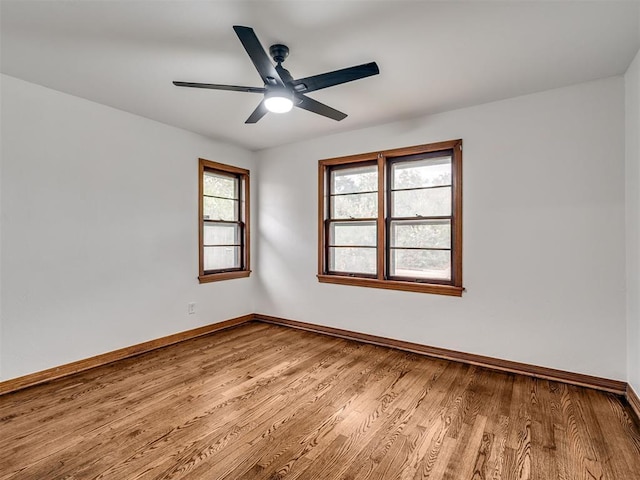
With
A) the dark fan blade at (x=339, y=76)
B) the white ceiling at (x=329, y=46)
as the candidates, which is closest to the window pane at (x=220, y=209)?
the white ceiling at (x=329, y=46)

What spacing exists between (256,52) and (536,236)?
2.80 metres

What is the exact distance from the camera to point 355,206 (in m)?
4.23

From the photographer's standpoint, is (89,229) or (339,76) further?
(89,229)

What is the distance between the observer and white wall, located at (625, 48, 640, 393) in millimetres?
2387

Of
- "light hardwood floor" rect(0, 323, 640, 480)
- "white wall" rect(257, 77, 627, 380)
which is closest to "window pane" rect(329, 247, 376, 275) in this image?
"white wall" rect(257, 77, 627, 380)

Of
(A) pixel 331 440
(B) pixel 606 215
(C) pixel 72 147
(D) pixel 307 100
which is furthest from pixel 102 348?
(B) pixel 606 215

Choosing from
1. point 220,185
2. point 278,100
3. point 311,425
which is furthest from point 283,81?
point 220,185

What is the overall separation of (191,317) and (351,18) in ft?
11.9

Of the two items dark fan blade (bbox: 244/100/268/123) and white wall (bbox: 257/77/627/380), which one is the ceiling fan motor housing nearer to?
dark fan blade (bbox: 244/100/268/123)

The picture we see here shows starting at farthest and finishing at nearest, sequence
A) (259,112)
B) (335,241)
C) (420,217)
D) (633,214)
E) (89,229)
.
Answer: (335,241) < (420,217) < (89,229) < (259,112) < (633,214)

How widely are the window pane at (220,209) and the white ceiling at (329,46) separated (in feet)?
4.81

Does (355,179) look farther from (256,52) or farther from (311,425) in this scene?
(311,425)

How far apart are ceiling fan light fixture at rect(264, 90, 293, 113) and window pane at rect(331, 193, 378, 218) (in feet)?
6.45

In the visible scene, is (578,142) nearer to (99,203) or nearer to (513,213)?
(513,213)
